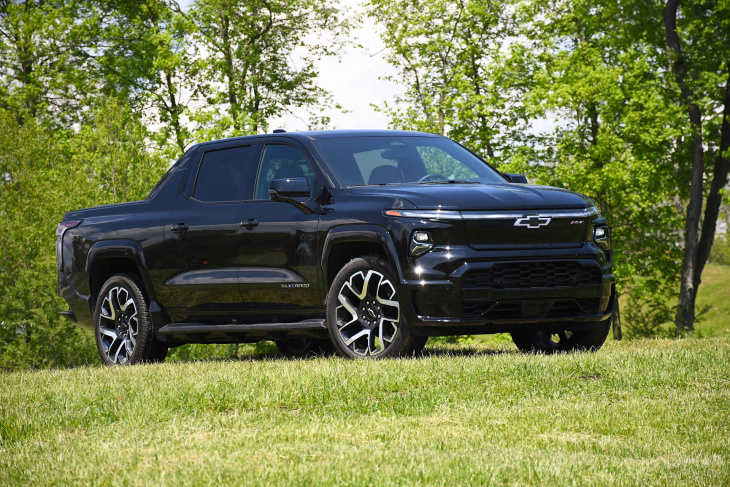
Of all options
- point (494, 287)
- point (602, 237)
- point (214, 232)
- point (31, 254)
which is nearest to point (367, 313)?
point (494, 287)

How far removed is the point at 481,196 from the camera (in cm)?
751

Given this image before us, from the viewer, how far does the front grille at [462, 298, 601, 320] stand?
7.39 meters

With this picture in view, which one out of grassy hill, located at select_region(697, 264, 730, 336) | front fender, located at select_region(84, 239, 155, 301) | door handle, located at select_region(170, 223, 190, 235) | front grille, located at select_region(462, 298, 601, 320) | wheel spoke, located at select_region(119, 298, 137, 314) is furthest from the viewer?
grassy hill, located at select_region(697, 264, 730, 336)

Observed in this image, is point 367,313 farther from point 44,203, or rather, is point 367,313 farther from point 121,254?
point 44,203

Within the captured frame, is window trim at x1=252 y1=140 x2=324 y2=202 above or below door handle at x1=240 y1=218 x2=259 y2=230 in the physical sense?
above

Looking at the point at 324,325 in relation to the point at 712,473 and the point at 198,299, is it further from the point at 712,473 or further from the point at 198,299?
the point at 712,473

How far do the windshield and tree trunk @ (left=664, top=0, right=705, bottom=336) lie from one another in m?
21.6

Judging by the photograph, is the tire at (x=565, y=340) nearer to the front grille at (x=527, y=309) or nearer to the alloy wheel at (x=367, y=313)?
the front grille at (x=527, y=309)

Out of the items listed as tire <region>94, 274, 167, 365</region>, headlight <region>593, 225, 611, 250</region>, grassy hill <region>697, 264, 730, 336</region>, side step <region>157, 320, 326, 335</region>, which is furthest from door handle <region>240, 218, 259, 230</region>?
grassy hill <region>697, 264, 730, 336</region>

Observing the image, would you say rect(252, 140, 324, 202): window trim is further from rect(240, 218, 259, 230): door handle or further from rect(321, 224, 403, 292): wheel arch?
rect(321, 224, 403, 292): wheel arch

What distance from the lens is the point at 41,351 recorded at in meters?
26.5

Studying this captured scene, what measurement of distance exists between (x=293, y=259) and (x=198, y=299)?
3.95ft

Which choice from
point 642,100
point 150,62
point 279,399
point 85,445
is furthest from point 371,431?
point 150,62

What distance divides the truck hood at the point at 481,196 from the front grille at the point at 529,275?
0.45 meters
